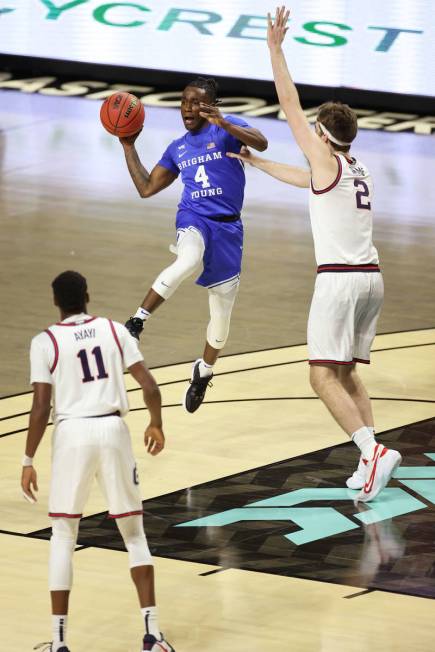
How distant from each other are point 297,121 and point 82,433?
251 cm

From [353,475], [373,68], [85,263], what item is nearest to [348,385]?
[353,475]

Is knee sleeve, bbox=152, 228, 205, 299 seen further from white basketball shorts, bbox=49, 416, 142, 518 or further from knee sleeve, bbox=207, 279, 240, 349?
white basketball shorts, bbox=49, 416, 142, 518

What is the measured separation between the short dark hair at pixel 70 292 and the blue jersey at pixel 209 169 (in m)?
3.30

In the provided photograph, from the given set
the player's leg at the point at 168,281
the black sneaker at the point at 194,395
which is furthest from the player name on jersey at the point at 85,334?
the black sneaker at the point at 194,395

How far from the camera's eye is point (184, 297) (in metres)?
12.2

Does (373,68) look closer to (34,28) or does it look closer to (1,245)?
(34,28)

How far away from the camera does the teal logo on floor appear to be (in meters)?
7.30

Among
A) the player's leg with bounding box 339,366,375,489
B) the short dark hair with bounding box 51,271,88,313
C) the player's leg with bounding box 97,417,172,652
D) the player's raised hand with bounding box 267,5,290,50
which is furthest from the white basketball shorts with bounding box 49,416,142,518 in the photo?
the player's raised hand with bounding box 267,5,290,50

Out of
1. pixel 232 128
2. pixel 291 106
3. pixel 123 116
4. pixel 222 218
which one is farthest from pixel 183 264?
pixel 291 106

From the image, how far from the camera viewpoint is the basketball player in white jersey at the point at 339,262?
755 cm

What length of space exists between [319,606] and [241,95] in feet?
51.5

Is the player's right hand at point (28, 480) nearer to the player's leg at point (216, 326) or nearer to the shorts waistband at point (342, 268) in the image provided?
the shorts waistband at point (342, 268)

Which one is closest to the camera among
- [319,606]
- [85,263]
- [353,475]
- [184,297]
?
[319,606]

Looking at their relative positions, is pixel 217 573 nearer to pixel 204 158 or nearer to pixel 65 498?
pixel 65 498
